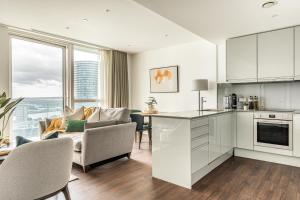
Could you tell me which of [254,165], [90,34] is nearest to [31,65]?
[90,34]

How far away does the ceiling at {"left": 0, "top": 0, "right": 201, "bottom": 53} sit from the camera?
10.0ft

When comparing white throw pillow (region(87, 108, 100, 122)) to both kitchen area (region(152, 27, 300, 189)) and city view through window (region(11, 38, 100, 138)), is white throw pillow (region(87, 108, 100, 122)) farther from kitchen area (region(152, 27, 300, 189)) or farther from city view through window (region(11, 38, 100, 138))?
kitchen area (region(152, 27, 300, 189))

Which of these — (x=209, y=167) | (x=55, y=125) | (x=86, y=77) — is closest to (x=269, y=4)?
(x=209, y=167)

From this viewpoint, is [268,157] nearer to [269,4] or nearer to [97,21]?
[269,4]

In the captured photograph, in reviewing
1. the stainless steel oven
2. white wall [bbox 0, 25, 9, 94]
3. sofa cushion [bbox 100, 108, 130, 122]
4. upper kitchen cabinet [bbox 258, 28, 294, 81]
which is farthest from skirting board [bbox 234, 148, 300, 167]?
white wall [bbox 0, 25, 9, 94]

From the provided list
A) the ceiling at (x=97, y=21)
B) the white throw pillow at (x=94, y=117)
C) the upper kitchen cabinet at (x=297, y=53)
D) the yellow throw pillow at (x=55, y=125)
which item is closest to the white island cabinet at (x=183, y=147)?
the upper kitchen cabinet at (x=297, y=53)

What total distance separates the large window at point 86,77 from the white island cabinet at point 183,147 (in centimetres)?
334

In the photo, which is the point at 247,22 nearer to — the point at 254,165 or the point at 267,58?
the point at 267,58

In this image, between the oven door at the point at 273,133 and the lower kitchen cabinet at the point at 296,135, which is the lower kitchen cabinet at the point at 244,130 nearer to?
the oven door at the point at 273,133

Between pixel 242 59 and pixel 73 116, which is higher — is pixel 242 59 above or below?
above

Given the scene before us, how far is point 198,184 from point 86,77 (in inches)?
169

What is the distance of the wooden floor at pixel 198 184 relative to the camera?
2.30 meters

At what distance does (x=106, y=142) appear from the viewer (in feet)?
10.5

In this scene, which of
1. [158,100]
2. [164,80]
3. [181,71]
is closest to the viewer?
[181,71]
